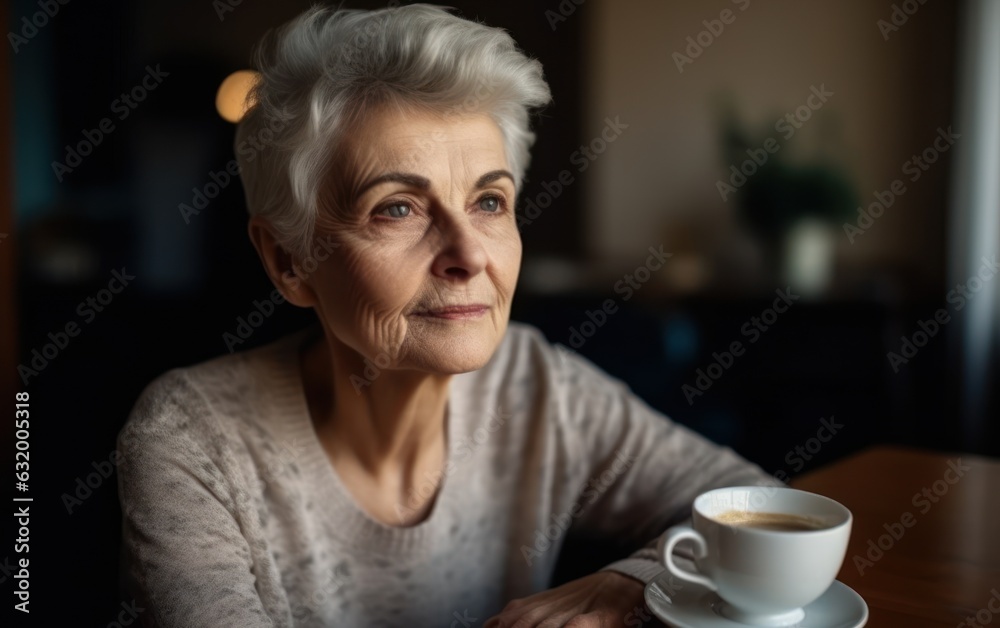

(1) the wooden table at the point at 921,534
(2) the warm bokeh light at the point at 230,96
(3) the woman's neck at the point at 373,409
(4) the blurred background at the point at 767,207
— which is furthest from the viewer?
(4) the blurred background at the point at 767,207

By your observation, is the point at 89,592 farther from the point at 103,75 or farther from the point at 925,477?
the point at 925,477

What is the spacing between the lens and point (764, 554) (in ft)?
2.45

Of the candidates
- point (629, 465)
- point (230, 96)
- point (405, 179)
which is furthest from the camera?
point (230, 96)

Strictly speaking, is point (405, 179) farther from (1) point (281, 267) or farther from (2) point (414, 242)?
(1) point (281, 267)

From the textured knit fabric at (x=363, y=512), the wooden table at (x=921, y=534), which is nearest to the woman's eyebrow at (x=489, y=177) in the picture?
the textured knit fabric at (x=363, y=512)

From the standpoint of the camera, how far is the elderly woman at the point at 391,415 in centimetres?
103

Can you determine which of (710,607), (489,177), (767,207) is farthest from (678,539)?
(767,207)

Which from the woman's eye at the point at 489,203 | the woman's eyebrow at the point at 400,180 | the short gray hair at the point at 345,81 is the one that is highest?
the short gray hair at the point at 345,81

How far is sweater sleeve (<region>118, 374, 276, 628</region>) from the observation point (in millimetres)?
942

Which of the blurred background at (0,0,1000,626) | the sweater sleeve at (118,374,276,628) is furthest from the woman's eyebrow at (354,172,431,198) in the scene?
the blurred background at (0,0,1000,626)

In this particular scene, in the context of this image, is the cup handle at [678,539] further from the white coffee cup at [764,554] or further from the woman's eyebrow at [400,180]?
the woman's eyebrow at [400,180]

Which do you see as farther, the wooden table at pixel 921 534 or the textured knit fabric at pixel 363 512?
the textured knit fabric at pixel 363 512

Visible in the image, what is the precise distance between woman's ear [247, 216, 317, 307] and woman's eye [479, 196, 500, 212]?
261 mm

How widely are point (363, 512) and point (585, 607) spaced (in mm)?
398
